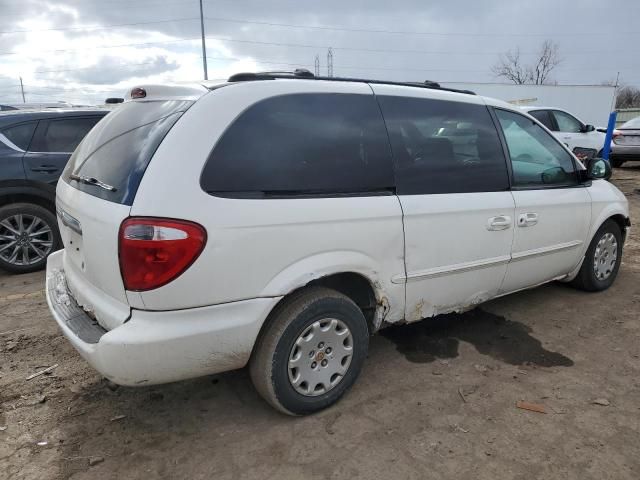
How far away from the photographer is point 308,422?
272cm

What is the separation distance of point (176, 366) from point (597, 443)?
2152 mm

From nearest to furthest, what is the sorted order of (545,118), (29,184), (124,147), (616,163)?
(124,147) < (29,184) < (545,118) < (616,163)

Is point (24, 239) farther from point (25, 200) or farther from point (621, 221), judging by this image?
point (621, 221)

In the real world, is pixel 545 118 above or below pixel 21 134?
below

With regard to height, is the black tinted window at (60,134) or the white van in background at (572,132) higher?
the black tinted window at (60,134)

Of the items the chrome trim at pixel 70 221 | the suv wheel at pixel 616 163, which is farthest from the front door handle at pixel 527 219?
the suv wheel at pixel 616 163

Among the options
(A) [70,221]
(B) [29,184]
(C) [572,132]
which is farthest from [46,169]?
(C) [572,132]

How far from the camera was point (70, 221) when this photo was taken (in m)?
2.70

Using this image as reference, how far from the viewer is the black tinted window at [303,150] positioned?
2.35 metres

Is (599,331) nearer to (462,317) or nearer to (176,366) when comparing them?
(462,317)

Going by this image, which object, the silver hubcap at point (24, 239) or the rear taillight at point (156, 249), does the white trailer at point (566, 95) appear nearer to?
the silver hubcap at point (24, 239)

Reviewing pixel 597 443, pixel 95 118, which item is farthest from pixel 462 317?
pixel 95 118

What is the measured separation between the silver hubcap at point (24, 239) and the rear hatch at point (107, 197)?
Result: 2.83 meters

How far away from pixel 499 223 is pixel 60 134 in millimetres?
4794
